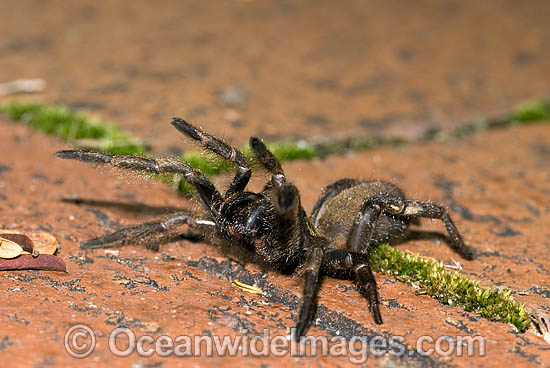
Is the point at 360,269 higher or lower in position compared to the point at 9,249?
higher

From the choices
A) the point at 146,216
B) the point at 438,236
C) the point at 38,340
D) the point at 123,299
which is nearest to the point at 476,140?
the point at 438,236

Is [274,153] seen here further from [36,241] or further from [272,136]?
[36,241]

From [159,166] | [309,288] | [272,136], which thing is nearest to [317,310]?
[309,288]

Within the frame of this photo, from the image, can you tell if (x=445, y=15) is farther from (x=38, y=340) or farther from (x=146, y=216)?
(x=38, y=340)

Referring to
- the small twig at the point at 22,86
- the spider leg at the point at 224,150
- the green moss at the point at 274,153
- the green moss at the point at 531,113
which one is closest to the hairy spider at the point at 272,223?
the spider leg at the point at 224,150

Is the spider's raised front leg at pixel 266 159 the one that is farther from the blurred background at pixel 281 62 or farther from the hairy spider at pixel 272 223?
the blurred background at pixel 281 62
